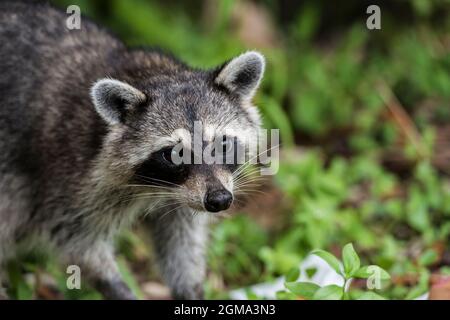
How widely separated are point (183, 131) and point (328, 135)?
4304mm

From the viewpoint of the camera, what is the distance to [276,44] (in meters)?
10.7

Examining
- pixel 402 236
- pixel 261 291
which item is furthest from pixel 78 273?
pixel 402 236

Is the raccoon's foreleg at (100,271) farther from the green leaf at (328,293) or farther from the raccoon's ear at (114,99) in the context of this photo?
the green leaf at (328,293)

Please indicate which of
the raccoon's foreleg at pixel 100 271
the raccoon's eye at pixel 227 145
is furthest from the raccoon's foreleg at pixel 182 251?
the raccoon's eye at pixel 227 145

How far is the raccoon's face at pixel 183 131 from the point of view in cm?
515

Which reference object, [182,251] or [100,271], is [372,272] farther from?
[100,271]

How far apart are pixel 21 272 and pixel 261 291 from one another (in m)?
1.95

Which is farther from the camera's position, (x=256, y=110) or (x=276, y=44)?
(x=276, y=44)

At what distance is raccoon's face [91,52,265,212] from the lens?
5.15m

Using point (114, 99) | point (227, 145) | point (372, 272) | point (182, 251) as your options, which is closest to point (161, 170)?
point (227, 145)

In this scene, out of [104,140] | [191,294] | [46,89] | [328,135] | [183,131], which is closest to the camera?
[183,131]

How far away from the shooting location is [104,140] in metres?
5.55

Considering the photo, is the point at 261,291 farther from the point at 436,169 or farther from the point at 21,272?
the point at 436,169

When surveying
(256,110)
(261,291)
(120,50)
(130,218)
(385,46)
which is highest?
(385,46)
